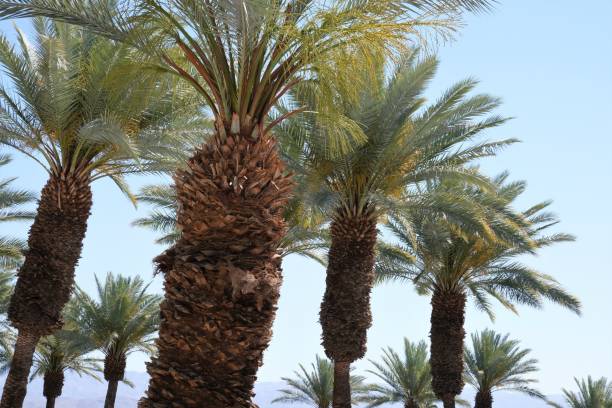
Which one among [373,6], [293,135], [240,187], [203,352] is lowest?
[203,352]

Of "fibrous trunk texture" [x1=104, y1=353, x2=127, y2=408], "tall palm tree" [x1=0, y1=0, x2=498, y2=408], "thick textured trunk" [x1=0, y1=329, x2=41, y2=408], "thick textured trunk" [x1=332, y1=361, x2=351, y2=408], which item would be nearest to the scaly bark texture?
"fibrous trunk texture" [x1=104, y1=353, x2=127, y2=408]

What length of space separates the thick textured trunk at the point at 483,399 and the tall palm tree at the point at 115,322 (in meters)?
13.2

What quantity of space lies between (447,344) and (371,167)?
8502mm

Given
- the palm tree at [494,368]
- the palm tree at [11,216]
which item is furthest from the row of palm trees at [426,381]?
the palm tree at [11,216]

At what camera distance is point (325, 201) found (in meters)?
15.5

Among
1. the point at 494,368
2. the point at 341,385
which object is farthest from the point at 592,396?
the point at 341,385

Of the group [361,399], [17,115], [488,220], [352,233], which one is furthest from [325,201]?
[361,399]

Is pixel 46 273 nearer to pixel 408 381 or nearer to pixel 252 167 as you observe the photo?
pixel 252 167

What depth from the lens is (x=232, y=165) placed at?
7648 millimetres

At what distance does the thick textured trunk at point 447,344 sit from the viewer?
21734 millimetres

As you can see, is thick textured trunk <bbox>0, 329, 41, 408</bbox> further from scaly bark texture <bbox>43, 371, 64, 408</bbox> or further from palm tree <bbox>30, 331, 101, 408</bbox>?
scaly bark texture <bbox>43, 371, 64, 408</bbox>

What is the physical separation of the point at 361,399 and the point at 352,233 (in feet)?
53.5

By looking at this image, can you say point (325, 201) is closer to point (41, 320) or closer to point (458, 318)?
point (41, 320)

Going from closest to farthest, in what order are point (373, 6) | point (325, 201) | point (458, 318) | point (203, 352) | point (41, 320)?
point (203, 352), point (373, 6), point (41, 320), point (325, 201), point (458, 318)
